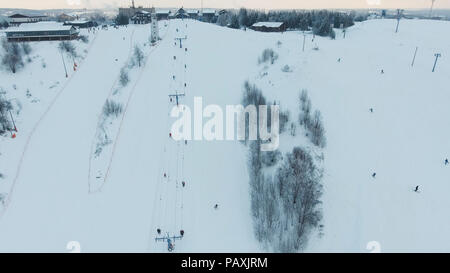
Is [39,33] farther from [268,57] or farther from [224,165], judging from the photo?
[224,165]

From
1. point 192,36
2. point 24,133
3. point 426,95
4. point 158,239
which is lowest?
point 158,239

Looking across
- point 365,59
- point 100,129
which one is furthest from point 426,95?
point 100,129

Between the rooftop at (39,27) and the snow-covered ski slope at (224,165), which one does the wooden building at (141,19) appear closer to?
the rooftop at (39,27)

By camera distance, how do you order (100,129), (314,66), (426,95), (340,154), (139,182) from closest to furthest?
(139,182) → (340,154) → (100,129) → (426,95) → (314,66)

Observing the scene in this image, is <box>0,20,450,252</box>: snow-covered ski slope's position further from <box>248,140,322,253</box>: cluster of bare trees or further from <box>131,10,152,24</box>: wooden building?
<box>131,10,152,24</box>: wooden building

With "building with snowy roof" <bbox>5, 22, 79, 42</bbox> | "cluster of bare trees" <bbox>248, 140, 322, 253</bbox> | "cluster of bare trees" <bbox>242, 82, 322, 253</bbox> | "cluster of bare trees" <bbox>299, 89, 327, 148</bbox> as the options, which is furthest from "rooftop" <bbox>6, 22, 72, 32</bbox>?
"cluster of bare trees" <bbox>248, 140, 322, 253</bbox>
